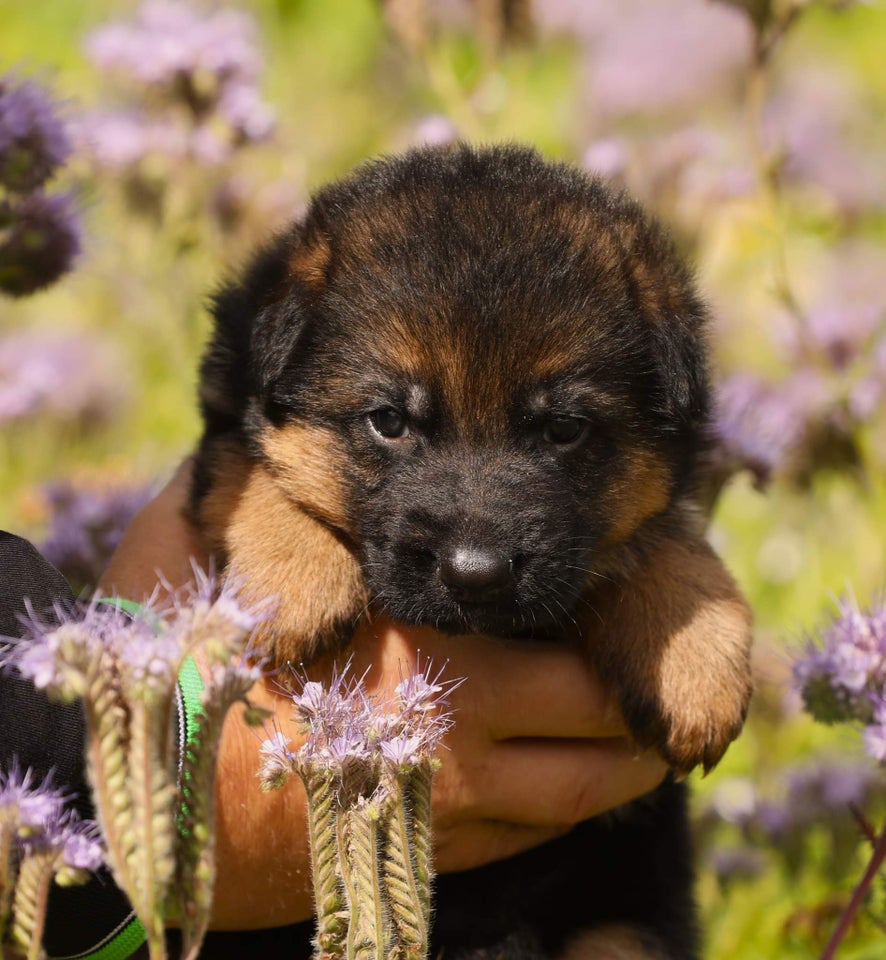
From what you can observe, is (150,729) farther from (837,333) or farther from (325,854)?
(837,333)

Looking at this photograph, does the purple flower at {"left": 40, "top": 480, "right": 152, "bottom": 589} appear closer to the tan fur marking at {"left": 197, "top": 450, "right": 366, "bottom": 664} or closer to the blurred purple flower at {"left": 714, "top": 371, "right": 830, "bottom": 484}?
→ the tan fur marking at {"left": 197, "top": 450, "right": 366, "bottom": 664}

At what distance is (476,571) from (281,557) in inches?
16.8

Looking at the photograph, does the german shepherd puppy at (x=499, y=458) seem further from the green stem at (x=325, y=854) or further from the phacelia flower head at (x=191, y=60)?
the phacelia flower head at (x=191, y=60)

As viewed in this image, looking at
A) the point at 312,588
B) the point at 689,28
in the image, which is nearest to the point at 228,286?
the point at 312,588

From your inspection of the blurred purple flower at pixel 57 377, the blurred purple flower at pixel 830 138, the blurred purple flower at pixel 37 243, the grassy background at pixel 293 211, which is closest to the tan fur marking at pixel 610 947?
the grassy background at pixel 293 211

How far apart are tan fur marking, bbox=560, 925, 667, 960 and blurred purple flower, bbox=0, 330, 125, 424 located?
2829 mm

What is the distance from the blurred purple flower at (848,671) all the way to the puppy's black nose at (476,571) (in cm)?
50

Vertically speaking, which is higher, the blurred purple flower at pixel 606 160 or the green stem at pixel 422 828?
the blurred purple flower at pixel 606 160

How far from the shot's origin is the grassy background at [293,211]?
3533mm

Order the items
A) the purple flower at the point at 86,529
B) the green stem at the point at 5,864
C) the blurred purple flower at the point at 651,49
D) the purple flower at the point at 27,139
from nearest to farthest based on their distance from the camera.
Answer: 1. the green stem at the point at 5,864
2. the purple flower at the point at 27,139
3. the purple flower at the point at 86,529
4. the blurred purple flower at the point at 651,49

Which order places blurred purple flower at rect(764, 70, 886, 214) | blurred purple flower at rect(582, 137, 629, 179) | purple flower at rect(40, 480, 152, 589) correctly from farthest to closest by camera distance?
blurred purple flower at rect(764, 70, 886, 214), blurred purple flower at rect(582, 137, 629, 179), purple flower at rect(40, 480, 152, 589)

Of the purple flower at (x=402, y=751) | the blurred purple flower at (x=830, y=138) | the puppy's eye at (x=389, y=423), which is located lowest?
the purple flower at (x=402, y=751)

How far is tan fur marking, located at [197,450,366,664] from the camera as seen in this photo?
7.40ft

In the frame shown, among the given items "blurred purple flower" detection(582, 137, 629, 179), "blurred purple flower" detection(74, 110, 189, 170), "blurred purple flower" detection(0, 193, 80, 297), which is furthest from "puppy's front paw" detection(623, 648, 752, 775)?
"blurred purple flower" detection(74, 110, 189, 170)
